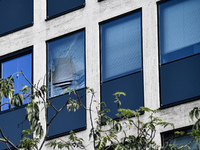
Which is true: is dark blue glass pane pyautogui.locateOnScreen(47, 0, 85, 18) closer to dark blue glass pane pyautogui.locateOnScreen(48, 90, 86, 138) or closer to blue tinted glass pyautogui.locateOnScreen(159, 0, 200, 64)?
dark blue glass pane pyautogui.locateOnScreen(48, 90, 86, 138)

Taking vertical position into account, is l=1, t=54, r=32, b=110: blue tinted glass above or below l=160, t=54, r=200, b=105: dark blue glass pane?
above

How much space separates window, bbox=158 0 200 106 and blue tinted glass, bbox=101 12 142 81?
0.97 m

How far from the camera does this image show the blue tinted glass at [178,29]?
1013 inches

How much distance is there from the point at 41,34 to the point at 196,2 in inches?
255

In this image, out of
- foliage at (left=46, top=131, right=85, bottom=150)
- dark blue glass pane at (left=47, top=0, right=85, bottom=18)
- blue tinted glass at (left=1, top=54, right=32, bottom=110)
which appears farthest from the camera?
blue tinted glass at (left=1, top=54, right=32, bottom=110)

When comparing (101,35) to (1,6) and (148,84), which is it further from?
(1,6)

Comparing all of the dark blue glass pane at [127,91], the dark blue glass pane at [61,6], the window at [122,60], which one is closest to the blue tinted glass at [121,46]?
the window at [122,60]

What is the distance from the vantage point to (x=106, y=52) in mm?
27781

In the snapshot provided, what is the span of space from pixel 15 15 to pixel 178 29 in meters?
7.62

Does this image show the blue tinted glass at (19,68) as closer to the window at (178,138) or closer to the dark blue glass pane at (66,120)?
the dark blue glass pane at (66,120)

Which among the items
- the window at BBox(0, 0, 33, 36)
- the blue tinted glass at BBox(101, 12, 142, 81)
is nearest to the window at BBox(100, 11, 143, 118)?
the blue tinted glass at BBox(101, 12, 142, 81)

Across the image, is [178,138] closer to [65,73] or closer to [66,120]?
[66,120]

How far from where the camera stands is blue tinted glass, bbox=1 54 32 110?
30094mm

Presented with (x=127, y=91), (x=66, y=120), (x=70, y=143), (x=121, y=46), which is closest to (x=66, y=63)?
(x=66, y=120)
